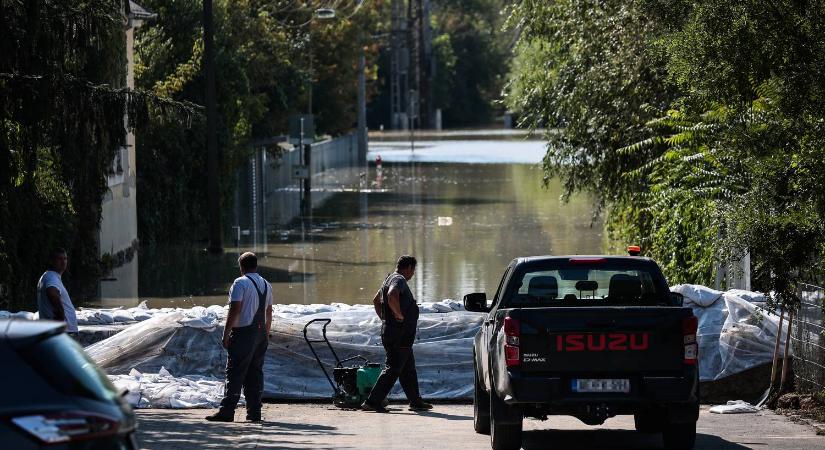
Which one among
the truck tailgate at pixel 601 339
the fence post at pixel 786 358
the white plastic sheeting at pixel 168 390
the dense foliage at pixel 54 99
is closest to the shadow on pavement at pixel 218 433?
the white plastic sheeting at pixel 168 390

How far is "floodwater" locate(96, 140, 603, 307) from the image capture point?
88.3 feet

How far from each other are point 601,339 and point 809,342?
4229 mm

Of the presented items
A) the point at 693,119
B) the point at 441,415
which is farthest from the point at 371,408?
the point at 693,119

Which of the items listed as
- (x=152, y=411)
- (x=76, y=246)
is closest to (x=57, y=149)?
(x=152, y=411)

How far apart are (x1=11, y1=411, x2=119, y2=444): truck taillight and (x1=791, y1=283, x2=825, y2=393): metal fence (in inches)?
355

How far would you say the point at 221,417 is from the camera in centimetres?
1404

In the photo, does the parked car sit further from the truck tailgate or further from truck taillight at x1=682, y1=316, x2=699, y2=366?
truck taillight at x1=682, y1=316, x2=699, y2=366

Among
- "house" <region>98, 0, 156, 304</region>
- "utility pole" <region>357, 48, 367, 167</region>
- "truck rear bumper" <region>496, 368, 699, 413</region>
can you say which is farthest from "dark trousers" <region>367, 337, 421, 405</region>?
"utility pole" <region>357, 48, 367, 167</region>

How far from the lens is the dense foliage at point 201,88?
36.7 m

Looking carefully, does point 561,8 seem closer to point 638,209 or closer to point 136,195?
point 638,209

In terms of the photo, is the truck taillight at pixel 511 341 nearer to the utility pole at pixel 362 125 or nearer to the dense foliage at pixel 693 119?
the dense foliage at pixel 693 119

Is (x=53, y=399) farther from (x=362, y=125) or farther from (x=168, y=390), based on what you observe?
(x=362, y=125)

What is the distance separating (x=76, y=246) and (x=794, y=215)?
16.8m

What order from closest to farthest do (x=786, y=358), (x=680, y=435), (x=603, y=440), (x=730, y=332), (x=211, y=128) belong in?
(x=680, y=435) → (x=603, y=440) → (x=786, y=358) → (x=730, y=332) → (x=211, y=128)
